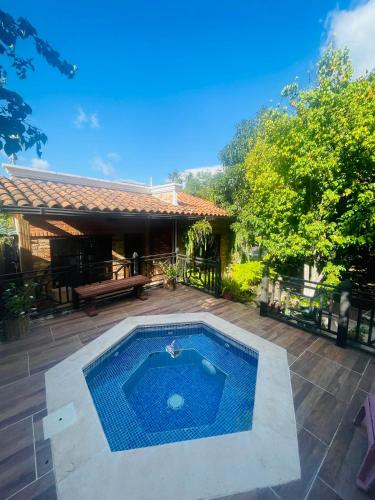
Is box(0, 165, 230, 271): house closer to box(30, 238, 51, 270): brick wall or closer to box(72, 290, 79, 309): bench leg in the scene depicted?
box(30, 238, 51, 270): brick wall

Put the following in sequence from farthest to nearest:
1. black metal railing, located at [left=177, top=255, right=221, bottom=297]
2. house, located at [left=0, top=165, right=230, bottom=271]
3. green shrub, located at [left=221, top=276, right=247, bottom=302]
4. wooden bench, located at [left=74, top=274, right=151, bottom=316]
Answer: green shrub, located at [left=221, top=276, right=247, bottom=302]
black metal railing, located at [left=177, top=255, right=221, bottom=297]
wooden bench, located at [left=74, top=274, right=151, bottom=316]
house, located at [left=0, top=165, right=230, bottom=271]

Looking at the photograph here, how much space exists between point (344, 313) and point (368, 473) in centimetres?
250

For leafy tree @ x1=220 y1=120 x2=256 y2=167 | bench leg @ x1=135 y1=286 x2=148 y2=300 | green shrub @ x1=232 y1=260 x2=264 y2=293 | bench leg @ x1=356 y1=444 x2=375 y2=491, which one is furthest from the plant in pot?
leafy tree @ x1=220 y1=120 x2=256 y2=167

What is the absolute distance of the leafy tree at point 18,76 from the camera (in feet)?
4.24

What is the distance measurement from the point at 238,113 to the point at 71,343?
41.9 feet

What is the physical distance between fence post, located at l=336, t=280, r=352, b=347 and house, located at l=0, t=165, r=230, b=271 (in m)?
4.83

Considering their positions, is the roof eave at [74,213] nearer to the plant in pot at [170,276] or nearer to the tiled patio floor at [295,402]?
the plant in pot at [170,276]

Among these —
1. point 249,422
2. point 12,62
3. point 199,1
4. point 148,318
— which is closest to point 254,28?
point 199,1

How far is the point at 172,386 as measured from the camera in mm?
3271

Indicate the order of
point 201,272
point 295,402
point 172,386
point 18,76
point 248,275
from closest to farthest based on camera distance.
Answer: point 18,76
point 295,402
point 172,386
point 201,272
point 248,275

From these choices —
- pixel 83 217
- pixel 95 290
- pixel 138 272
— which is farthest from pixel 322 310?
pixel 83 217

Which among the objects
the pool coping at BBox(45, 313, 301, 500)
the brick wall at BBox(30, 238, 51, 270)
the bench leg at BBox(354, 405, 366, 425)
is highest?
the brick wall at BBox(30, 238, 51, 270)

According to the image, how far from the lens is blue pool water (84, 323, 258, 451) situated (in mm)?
2438

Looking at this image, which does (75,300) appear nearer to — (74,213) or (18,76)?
(74,213)
